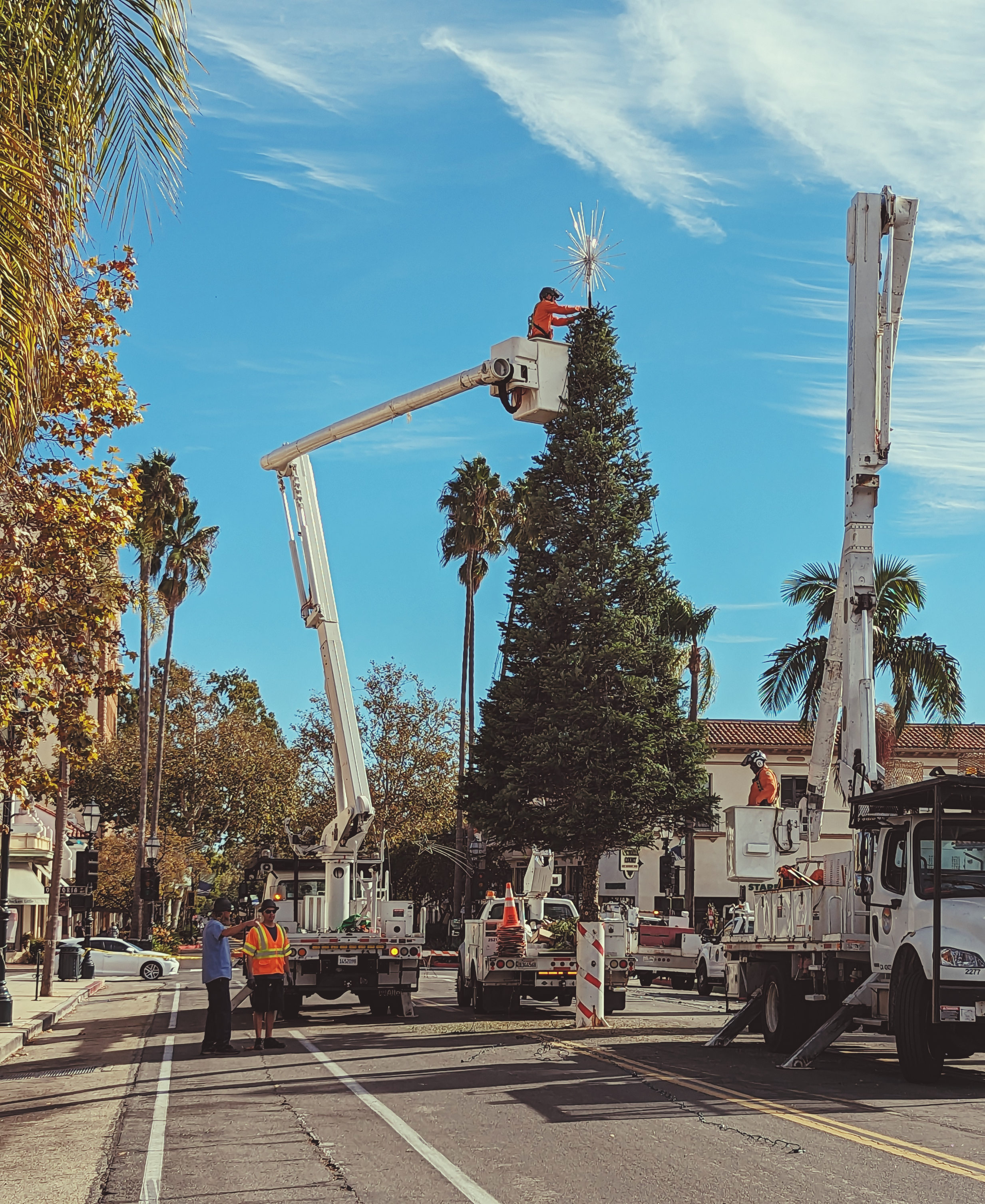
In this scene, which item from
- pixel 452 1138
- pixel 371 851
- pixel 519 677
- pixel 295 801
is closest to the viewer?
pixel 452 1138

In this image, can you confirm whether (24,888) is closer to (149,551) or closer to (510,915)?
(149,551)

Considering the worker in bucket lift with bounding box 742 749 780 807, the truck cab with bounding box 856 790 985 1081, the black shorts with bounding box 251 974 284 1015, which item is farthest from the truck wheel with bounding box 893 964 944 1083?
the black shorts with bounding box 251 974 284 1015

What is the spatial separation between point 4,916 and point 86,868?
8.19m

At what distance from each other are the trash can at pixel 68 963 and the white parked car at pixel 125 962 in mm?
2685

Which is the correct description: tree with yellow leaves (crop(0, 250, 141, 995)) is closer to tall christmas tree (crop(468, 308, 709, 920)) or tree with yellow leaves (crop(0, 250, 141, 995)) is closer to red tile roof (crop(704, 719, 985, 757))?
tall christmas tree (crop(468, 308, 709, 920))

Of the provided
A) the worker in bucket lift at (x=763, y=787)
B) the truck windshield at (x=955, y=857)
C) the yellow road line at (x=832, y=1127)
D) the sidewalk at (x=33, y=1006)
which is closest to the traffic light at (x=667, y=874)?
the sidewalk at (x=33, y=1006)

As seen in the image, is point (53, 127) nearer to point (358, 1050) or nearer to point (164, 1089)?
point (164, 1089)

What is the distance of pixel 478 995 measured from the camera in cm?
2391

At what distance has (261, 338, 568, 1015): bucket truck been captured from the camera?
21672 mm

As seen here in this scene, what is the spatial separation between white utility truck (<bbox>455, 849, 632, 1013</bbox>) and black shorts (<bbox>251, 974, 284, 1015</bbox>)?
575 centimetres

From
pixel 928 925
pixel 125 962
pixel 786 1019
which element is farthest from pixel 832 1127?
pixel 125 962

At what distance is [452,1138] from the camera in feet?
34.7

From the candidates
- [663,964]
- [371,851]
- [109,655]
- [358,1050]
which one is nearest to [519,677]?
[663,964]

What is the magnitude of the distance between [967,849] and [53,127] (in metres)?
10.5
